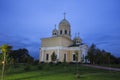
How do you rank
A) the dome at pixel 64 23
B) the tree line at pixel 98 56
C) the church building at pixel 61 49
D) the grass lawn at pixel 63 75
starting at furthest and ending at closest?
the dome at pixel 64 23
the church building at pixel 61 49
the tree line at pixel 98 56
the grass lawn at pixel 63 75

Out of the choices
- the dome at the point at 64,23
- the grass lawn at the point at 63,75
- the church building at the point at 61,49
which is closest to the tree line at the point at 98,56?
the church building at the point at 61,49

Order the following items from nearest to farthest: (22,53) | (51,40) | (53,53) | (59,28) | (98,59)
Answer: (98,59) → (53,53) → (51,40) → (59,28) → (22,53)

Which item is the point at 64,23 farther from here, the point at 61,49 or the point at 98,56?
the point at 98,56

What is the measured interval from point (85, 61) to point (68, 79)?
40871 millimetres

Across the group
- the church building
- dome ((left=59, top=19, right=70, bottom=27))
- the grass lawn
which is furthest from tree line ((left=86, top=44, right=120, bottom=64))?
the grass lawn

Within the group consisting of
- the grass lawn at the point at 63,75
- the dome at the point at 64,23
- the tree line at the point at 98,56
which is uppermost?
the dome at the point at 64,23

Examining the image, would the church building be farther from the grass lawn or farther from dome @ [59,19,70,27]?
the grass lawn

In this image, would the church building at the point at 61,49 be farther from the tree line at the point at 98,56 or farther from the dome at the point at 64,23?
the tree line at the point at 98,56


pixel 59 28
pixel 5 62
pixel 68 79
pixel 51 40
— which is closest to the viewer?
pixel 68 79

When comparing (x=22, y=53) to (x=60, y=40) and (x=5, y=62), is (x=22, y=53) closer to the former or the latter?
(x=60, y=40)

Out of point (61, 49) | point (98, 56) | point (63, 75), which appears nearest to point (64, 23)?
point (61, 49)

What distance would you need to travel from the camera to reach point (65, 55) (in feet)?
208

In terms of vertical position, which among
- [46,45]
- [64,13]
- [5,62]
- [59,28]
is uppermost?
[64,13]

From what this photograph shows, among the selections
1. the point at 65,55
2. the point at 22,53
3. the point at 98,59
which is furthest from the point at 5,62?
the point at 22,53
